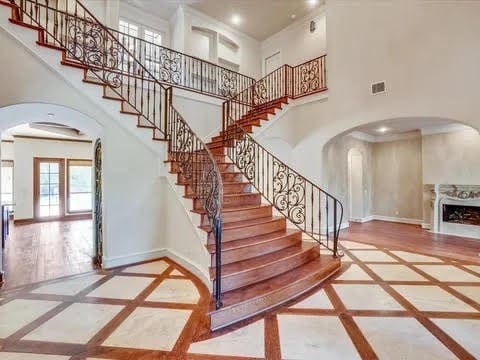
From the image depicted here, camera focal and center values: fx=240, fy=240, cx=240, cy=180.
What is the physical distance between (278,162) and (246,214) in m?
1.26

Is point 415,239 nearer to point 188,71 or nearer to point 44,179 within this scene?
point 188,71

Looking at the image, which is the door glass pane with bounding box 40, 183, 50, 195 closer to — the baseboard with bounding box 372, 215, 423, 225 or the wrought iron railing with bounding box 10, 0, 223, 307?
the wrought iron railing with bounding box 10, 0, 223, 307

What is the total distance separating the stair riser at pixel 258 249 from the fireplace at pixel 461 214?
541 cm

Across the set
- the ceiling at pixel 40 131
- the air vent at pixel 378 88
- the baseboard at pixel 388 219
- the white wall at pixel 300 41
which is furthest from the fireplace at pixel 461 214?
the ceiling at pixel 40 131

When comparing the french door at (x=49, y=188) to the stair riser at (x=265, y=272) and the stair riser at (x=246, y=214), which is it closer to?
the stair riser at (x=246, y=214)

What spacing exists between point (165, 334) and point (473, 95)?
18.4ft

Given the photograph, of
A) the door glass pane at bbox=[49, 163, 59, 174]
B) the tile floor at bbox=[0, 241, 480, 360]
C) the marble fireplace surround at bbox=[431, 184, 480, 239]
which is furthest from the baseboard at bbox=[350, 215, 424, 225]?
the door glass pane at bbox=[49, 163, 59, 174]

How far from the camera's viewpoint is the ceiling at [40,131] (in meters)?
7.06

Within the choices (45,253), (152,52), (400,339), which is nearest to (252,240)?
(400,339)

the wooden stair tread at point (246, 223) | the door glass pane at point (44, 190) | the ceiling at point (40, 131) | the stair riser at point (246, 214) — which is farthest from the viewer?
the door glass pane at point (44, 190)

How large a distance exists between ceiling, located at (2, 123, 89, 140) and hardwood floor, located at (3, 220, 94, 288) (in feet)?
9.72

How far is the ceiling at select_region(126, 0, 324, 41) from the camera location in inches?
279

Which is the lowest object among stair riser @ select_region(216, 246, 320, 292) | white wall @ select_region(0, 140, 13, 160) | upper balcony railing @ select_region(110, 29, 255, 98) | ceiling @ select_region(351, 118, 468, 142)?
stair riser @ select_region(216, 246, 320, 292)

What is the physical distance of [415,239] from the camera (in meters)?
5.76
